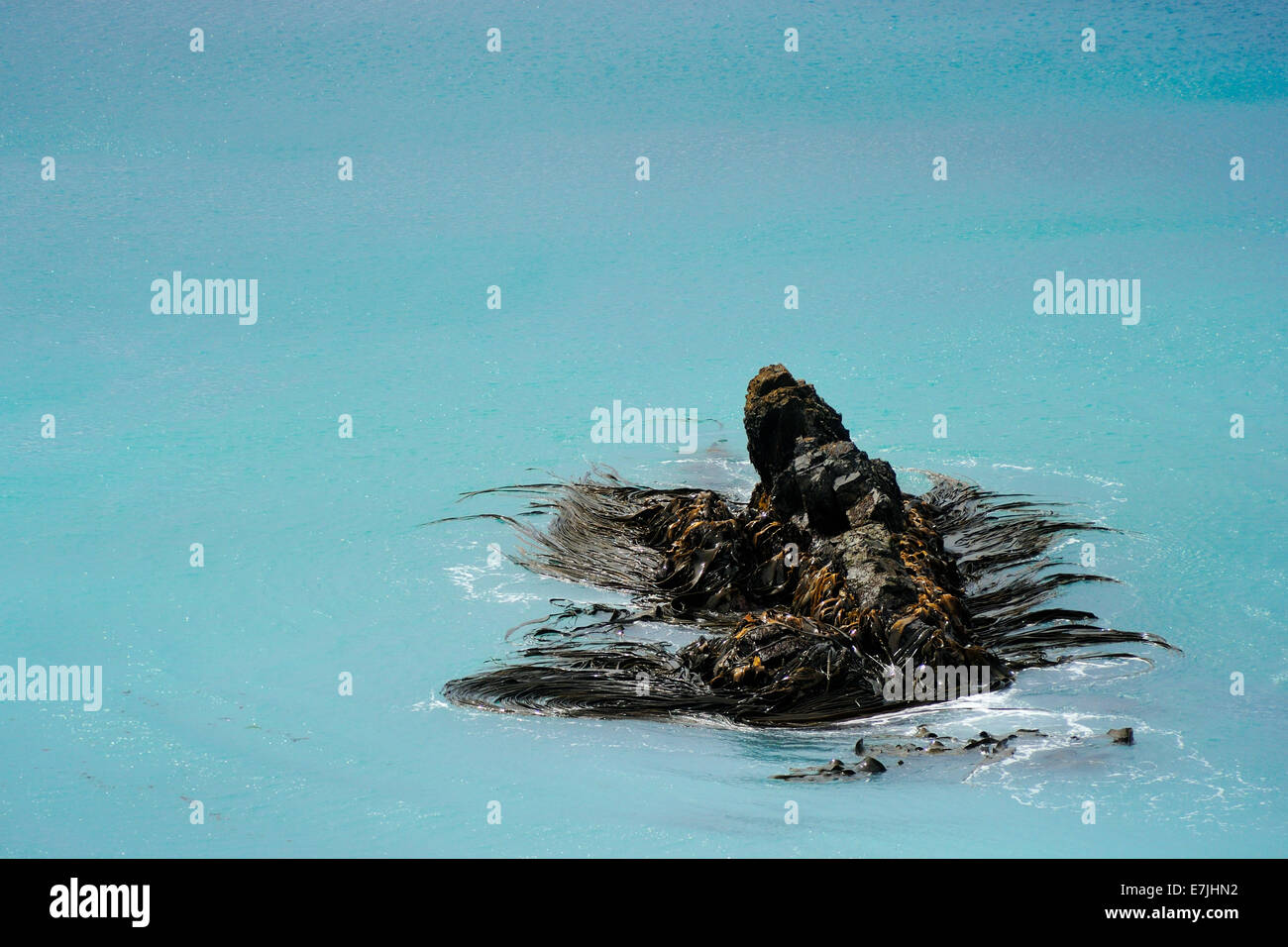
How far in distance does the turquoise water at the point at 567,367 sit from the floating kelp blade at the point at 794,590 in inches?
7.2

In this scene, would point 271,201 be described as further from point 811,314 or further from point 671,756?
point 671,756

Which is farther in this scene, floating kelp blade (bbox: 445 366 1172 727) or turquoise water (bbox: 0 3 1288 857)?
floating kelp blade (bbox: 445 366 1172 727)

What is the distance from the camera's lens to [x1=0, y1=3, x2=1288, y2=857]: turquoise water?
474 cm

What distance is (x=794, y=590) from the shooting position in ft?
20.1

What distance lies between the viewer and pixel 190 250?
12.6 metres

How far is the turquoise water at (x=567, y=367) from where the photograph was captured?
4.74 metres

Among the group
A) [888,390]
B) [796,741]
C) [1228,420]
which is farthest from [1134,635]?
[888,390]

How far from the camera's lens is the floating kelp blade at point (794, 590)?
526cm

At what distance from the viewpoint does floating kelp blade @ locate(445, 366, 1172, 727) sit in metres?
5.26

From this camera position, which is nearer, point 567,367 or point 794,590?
point 794,590

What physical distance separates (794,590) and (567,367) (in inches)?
183

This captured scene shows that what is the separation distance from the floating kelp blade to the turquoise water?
0.60 ft

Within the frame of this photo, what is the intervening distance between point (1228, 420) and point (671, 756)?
5294 millimetres

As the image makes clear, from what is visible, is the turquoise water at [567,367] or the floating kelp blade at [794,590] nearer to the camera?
the turquoise water at [567,367]
